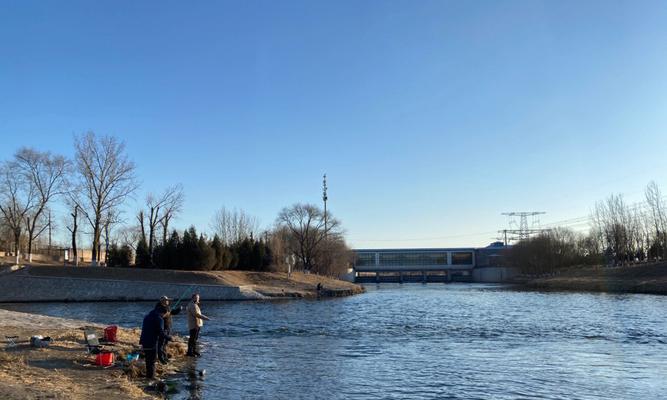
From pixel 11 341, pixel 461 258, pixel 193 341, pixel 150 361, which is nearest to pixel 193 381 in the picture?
pixel 150 361

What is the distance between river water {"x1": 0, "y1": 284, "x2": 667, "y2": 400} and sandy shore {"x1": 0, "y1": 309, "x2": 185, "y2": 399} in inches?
54.9

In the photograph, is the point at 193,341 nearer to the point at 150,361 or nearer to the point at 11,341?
the point at 150,361

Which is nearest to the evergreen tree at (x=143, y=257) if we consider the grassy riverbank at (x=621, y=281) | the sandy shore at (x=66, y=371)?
the sandy shore at (x=66, y=371)

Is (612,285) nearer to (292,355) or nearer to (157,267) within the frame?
(157,267)

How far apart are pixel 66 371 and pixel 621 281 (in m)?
78.6

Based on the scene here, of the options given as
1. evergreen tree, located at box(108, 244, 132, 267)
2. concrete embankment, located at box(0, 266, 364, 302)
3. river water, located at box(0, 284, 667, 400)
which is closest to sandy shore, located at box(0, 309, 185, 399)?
river water, located at box(0, 284, 667, 400)

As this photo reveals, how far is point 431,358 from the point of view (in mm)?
20781

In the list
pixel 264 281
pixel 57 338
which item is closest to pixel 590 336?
pixel 57 338

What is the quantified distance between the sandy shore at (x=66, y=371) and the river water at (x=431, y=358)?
140 centimetres

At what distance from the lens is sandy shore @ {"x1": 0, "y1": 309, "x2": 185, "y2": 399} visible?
497 inches

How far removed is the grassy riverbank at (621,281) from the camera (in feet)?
229

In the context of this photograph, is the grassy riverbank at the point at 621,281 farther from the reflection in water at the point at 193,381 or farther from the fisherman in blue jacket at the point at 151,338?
the fisherman in blue jacket at the point at 151,338

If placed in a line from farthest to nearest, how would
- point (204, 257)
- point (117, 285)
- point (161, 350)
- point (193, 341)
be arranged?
point (204, 257) < point (117, 285) < point (193, 341) < point (161, 350)

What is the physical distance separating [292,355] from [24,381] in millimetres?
10100
